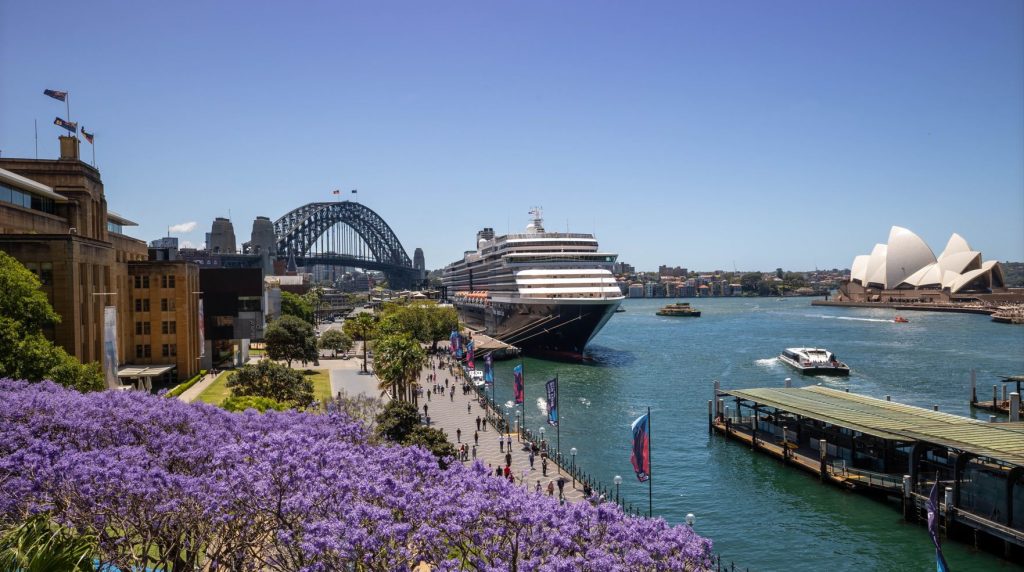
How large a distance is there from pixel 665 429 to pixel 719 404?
4639 mm

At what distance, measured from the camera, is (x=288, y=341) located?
74500 millimetres

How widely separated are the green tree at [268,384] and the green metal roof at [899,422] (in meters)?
30.0

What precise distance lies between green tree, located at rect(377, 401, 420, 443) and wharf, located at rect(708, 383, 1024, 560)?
22.2 m

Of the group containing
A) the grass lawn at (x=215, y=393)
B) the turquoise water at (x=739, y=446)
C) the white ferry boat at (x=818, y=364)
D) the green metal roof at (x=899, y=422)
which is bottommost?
the turquoise water at (x=739, y=446)

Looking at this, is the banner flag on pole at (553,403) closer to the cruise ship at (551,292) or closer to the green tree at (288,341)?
A: the green tree at (288,341)

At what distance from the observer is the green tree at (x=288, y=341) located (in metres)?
74.4

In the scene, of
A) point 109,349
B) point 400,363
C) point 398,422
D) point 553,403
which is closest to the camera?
point 398,422

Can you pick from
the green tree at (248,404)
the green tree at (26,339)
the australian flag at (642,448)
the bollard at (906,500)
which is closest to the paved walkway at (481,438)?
the australian flag at (642,448)

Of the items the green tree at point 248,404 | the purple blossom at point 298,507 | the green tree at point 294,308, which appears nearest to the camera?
the purple blossom at point 298,507

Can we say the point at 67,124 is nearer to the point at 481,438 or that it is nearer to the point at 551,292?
the point at 481,438

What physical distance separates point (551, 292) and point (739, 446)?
4594 centimetres

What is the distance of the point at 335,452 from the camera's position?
66.5 ft

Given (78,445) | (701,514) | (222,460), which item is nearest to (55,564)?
(222,460)

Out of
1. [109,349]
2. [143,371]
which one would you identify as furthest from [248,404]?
[143,371]
